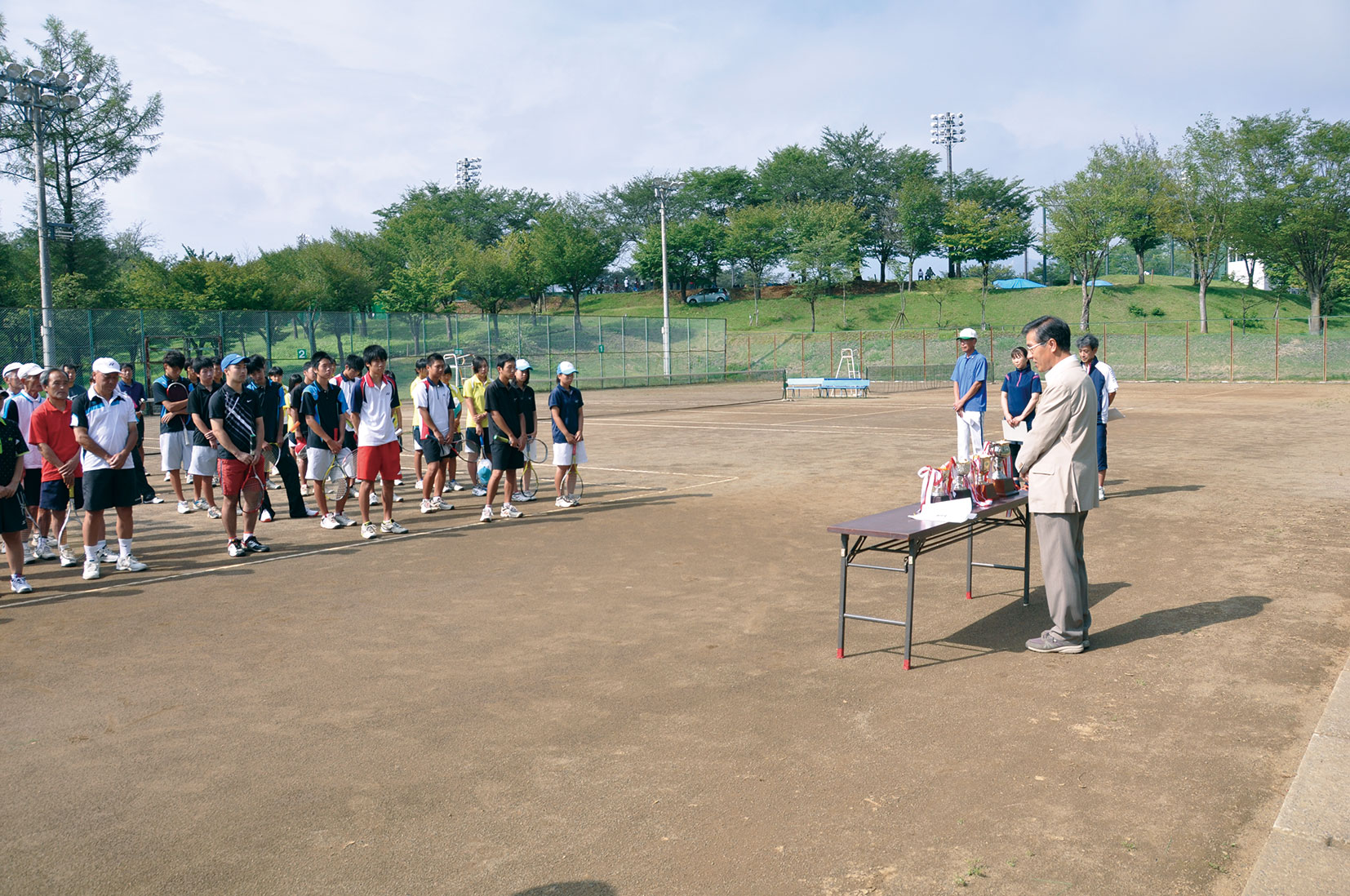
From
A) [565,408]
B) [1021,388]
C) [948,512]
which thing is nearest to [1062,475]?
[948,512]

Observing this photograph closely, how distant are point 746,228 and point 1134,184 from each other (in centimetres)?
2974

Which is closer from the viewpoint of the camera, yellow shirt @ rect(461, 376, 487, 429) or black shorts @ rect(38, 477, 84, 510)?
black shorts @ rect(38, 477, 84, 510)

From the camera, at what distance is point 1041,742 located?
487cm

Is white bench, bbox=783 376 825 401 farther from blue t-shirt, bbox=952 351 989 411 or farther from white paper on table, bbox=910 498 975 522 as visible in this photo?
white paper on table, bbox=910 498 975 522

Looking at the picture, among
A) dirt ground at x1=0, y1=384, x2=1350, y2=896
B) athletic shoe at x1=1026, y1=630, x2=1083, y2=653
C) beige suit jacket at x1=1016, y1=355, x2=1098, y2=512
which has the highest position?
beige suit jacket at x1=1016, y1=355, x2=1098, y2=512

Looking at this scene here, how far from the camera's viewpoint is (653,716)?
5324 millimetres

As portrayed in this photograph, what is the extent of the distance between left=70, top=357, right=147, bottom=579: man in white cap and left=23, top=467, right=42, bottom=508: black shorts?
1479 millimetres

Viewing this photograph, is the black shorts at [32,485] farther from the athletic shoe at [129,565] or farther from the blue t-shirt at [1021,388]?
the blue t-shirt at [1021,388]

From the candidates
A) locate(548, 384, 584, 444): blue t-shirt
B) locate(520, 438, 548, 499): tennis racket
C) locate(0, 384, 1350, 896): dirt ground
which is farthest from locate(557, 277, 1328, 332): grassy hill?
locate(0, 384, 1350, 896): dirt ground

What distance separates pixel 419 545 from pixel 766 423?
15.4 m

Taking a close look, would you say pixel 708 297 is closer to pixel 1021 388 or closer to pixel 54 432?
pixel 1021 388

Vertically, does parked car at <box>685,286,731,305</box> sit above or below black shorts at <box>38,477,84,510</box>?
above

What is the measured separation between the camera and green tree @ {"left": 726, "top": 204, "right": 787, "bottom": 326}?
3263 inches

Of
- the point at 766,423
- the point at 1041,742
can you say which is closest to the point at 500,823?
the point at 1041,742
